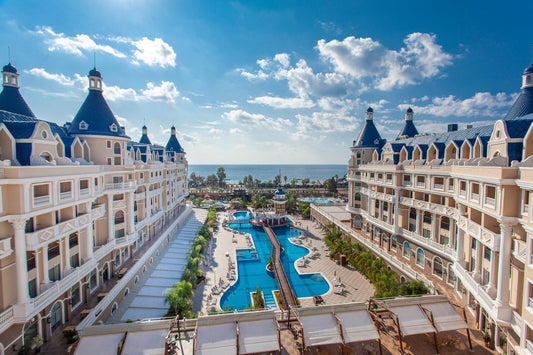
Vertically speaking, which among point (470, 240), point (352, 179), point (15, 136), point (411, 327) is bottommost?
point (411, 327)

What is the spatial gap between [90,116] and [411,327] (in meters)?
27.6

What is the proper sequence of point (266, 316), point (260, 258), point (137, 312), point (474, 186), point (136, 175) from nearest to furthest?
1. point (266, 316)
2. point (474, 186)
3. point (137, 312)
4. point (136, 175)
5. point (260, 258)

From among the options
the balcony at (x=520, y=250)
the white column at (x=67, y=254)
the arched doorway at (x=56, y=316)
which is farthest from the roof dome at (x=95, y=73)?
the balcony at (x=520, y=250)

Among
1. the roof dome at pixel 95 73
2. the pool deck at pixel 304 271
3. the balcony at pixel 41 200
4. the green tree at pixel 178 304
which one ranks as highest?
the roof dome at pixel 95 73

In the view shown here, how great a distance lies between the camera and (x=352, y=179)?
119 ft

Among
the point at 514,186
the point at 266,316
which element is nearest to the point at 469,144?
the point at 514,186

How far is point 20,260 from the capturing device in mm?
12461

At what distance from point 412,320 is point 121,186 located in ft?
78.0

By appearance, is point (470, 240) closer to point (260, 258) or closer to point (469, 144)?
point (469, 144)

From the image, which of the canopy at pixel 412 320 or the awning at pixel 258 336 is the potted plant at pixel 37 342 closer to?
the awning at pixel 258 336

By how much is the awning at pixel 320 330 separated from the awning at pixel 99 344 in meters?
7.99

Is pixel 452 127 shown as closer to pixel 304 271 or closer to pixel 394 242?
pixel 394 242

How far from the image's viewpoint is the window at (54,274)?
1534cm

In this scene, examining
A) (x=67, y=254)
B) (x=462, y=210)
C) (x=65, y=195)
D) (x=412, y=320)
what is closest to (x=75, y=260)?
(x=67, y=254)
